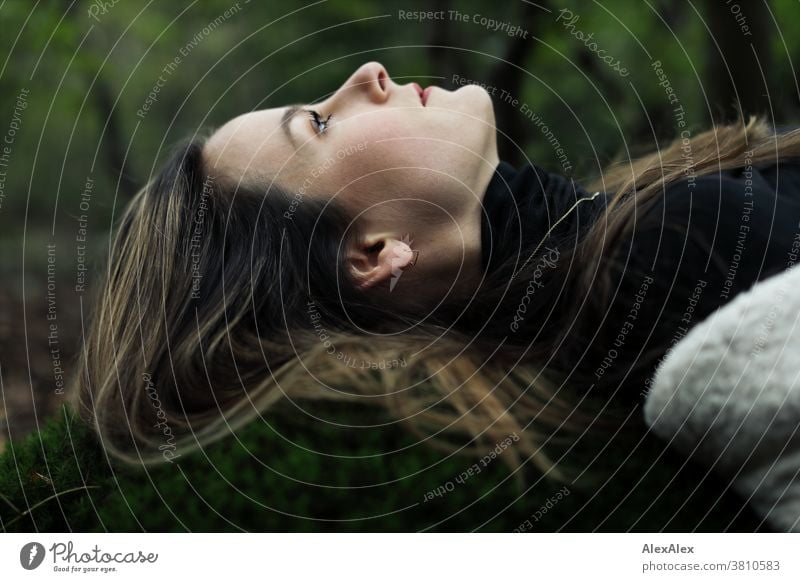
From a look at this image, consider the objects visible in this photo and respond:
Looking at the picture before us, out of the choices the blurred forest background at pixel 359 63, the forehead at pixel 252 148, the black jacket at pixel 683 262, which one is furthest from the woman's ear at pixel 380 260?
the blurred forest background at pixel 359 63

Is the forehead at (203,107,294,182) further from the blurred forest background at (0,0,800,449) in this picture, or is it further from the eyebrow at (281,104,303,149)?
the blurred forest background at (0,0,800,449)

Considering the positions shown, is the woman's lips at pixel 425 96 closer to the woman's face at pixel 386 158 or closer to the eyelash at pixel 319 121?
the woman's face at pixel 386 158

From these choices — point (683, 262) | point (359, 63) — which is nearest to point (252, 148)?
point (683, 262)

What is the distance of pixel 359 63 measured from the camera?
4.14m

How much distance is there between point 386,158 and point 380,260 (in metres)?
0.23

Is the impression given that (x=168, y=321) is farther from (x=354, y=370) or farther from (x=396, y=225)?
(x=396, y=225)

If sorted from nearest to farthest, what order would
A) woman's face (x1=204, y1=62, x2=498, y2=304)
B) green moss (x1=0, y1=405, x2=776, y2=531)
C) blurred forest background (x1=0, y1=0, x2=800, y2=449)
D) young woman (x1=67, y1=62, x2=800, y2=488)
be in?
green moss (x1=0, y1=405, x2=776, y2=531), young woman (x1=67, y1=62, x2=800, y2=488), woman's face (x1=204, y1=62, x2=498, y2=304), blurred forest background (x1=0, y1=0, x2=800, y2=449)

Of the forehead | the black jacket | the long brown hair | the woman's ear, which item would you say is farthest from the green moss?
the forehead

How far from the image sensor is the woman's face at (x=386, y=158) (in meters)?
1.64

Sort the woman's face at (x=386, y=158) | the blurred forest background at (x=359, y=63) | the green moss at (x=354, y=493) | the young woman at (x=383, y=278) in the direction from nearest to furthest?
the green moss at (x=354, y=493) → the young woman at (x=383, y=278) → the woman's face at (x=386, y=158) → the blurred forest background at (x=359, y=63)

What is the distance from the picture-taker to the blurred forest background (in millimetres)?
2932

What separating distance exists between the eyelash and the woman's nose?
8cm

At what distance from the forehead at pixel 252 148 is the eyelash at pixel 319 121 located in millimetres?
75
